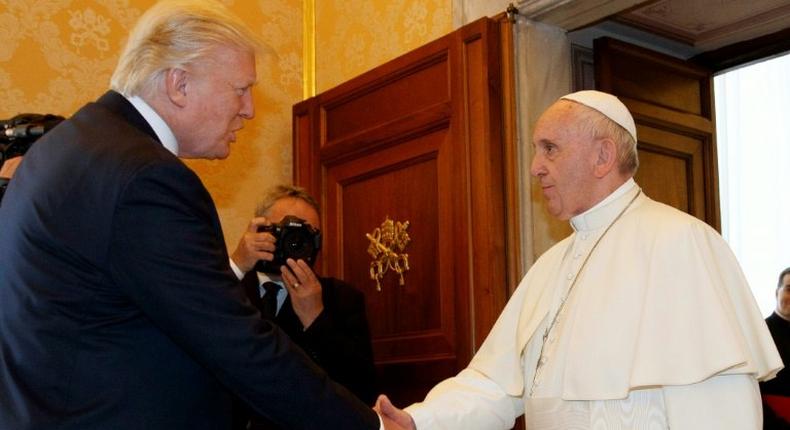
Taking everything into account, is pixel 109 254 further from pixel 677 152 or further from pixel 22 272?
pixel 677 152

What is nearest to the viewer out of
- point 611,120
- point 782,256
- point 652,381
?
point 652,381

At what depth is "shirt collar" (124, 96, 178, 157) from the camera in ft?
7.77

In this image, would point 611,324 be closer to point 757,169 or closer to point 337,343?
point 337,343

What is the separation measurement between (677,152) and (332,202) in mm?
1689

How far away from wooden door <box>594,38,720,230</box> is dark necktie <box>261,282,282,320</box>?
73.6 inches

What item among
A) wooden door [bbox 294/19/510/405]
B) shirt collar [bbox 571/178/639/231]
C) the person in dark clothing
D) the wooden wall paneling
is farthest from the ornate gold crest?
the person in dark clothing

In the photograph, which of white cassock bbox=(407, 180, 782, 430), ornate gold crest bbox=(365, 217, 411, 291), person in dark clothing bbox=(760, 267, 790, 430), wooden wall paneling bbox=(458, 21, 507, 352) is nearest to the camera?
white cassock bbox=(407, 180, 782, 430)

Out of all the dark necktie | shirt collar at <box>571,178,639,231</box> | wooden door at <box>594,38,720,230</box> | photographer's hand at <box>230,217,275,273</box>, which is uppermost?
wooden door at <box>594,38,720,230</box>

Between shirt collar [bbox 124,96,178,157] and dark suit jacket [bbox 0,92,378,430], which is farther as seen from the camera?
shirt collar [bbox 124,96,178,157]

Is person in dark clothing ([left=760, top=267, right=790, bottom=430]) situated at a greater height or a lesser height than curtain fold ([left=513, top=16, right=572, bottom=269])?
lesser

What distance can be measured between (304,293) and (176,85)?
60.2 inches

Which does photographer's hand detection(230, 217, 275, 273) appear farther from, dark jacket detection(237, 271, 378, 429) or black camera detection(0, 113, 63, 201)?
black camera detection(0, 113, 63, 201)

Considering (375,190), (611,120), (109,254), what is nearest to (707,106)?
(375,190)

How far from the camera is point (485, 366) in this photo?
10.9 feet
